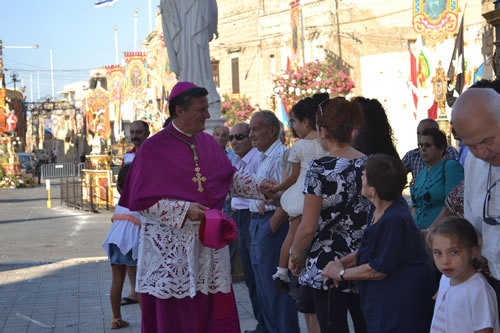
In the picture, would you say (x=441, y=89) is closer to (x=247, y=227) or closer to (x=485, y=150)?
(x=247, y=227)

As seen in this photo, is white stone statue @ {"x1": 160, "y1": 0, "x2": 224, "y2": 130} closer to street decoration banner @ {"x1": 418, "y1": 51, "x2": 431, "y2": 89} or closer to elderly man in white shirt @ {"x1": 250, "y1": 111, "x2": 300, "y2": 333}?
elderly man in white shirt @ {"x1": 250, "y1": 111, "x2": 300, "y2": 333}

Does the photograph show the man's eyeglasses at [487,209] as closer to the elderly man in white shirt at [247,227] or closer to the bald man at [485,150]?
the bald man at [485,150]

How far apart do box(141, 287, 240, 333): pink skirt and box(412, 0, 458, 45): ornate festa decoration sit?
17.8 meters

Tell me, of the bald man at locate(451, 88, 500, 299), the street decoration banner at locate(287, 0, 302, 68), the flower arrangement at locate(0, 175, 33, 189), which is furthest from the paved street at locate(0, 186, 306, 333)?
the street decoration banner at locate(287, 0, 302, 68)

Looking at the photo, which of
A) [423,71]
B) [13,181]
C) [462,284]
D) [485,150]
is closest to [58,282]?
[462,284]

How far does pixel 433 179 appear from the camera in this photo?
5457 mm

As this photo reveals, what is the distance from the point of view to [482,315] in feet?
10.3

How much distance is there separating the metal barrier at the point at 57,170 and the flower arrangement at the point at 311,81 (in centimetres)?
1570

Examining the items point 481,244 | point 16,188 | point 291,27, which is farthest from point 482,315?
point 291,27

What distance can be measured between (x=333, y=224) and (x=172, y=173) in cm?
108

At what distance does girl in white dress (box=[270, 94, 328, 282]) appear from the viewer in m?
4.86

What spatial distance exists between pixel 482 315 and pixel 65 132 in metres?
94.1

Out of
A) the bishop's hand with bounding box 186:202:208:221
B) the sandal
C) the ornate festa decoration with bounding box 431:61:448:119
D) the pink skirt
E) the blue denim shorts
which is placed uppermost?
the ornate festa decoration with bounding box 431:61:448:119

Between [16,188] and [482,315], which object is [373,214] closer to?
[482,315]
